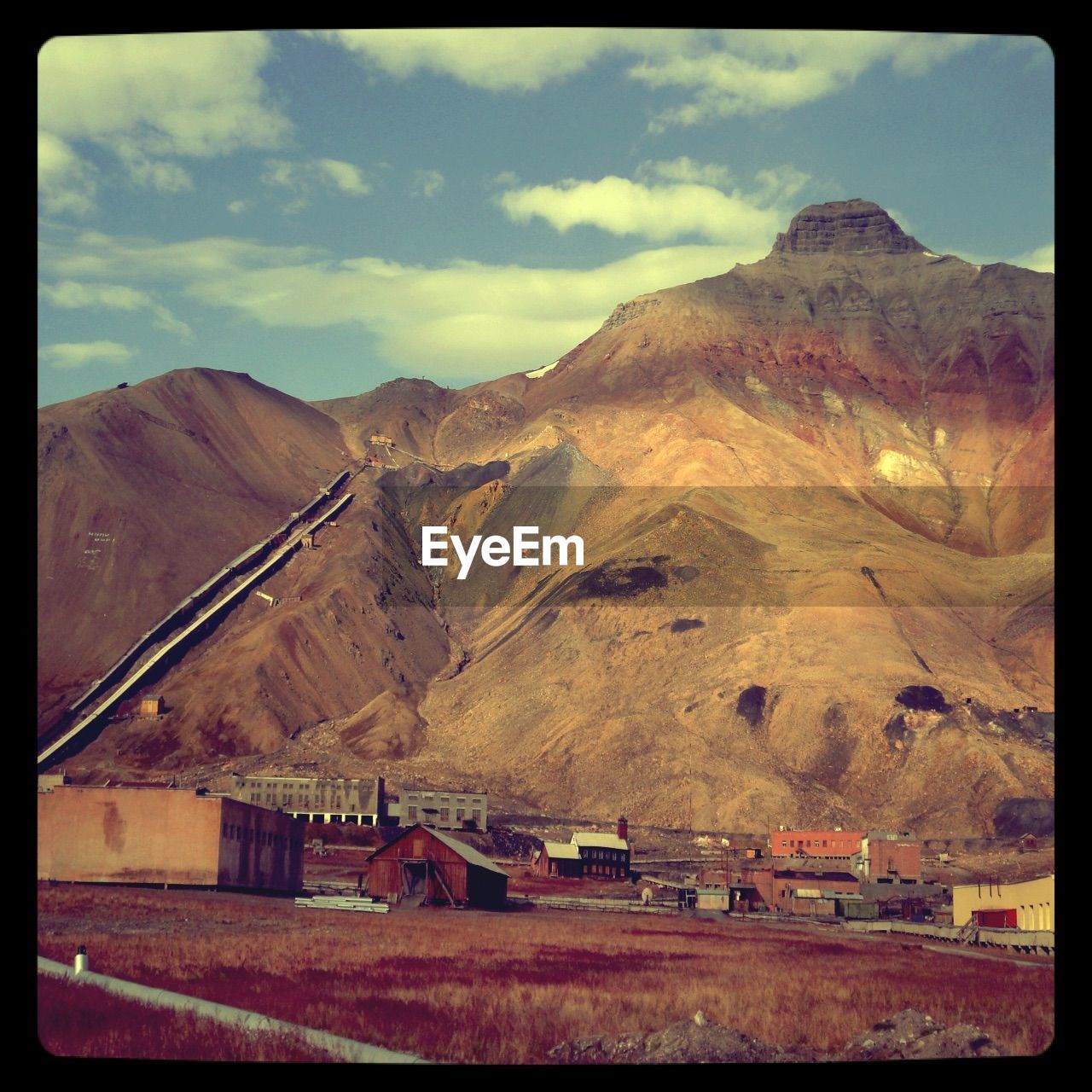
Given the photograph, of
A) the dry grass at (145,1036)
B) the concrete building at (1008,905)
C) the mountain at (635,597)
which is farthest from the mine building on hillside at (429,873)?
the mountain at (635,597)

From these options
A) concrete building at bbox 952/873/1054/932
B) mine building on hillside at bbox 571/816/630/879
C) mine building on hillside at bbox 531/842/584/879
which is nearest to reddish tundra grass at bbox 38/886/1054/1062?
concrete building at bbox 952/873/1054/932

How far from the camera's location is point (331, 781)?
99.8m

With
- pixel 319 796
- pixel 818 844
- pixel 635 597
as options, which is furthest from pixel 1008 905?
pixel 635 597

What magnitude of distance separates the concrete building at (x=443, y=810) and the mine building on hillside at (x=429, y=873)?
33.4 meters

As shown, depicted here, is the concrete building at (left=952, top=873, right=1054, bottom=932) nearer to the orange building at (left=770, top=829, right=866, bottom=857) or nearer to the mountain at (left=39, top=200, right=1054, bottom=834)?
the orange building at (left=770, top=829, right=866, bottom=857)

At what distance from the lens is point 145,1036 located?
2138cm

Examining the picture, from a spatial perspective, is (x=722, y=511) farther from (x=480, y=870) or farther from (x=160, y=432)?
(x=480, y=870)

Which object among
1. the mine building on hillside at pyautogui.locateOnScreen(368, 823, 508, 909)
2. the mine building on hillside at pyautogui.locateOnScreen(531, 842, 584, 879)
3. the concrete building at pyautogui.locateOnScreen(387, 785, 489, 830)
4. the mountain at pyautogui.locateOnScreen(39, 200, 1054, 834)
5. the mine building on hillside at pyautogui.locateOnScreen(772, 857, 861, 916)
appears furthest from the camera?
the mountain at pyautogui.locateOnScreen(39, 200, 1054, 834)

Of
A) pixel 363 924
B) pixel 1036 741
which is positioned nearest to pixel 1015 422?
pixel 1036 741

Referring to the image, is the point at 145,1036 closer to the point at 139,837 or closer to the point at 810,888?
the point at 139,837

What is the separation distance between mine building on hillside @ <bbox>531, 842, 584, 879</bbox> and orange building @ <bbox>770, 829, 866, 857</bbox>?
1587 centimetres

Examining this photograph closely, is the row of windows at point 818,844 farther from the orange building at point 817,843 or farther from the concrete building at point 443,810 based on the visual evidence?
the concrete building at point 443,810

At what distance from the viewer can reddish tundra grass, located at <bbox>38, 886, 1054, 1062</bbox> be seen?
25172 millimetres

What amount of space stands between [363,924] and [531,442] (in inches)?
Result: 5334
